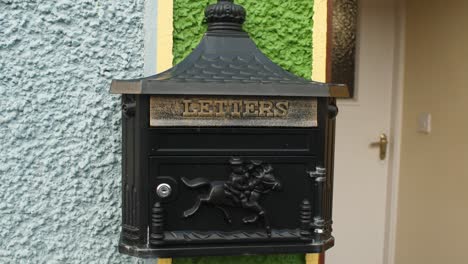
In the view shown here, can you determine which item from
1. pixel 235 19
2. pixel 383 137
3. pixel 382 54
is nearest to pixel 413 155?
pixel 383 137

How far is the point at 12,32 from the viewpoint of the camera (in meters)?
1.39

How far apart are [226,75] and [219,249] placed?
1.50ft

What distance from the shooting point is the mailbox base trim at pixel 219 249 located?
4.03 feet

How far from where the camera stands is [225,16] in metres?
1.36

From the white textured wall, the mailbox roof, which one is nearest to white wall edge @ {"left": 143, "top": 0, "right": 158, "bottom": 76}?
the mailbox roof

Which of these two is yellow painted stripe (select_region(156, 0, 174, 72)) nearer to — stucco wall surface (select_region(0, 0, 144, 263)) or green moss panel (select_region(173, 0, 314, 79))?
stucco wall surface (select_region(0, 0, 144, 263))

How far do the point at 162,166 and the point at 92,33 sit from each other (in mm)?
504

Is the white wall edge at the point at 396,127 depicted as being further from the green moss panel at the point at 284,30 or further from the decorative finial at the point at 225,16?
the decorative finial at the point at 225,16

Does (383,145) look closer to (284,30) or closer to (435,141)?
(435,141)

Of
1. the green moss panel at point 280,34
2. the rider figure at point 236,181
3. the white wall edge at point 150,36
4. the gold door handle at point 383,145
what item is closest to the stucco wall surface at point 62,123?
the white wall edge at point 150,36

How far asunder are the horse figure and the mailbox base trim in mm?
54

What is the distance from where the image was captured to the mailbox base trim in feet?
4.03

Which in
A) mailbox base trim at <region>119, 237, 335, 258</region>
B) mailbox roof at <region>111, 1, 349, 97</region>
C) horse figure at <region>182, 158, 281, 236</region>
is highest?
mailbox roof at <region>111, 1, 349, 97</region>

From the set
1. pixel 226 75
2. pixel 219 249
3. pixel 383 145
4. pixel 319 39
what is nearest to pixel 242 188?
pixel 219 249
